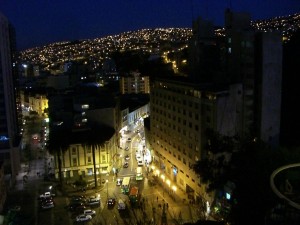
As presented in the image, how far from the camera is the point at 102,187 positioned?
2084 cm

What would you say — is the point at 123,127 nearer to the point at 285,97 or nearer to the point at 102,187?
the point at 102,187

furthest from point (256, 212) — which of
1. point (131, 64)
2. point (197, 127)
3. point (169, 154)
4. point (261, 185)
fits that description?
point (131, 64)

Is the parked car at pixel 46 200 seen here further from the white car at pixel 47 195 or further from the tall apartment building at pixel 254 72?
the tall apartment building at pixel 254 72

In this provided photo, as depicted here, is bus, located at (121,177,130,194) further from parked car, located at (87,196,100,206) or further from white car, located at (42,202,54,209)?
white car, located at (42,202,54,209)

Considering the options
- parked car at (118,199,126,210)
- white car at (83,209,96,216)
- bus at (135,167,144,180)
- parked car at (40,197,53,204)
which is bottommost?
bus at (135,167,144,180)

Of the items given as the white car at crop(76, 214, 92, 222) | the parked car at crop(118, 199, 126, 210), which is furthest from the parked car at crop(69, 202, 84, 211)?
the parked car at crop(118, 199, 126, 210)

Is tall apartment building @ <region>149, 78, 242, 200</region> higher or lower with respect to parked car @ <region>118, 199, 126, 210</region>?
higher

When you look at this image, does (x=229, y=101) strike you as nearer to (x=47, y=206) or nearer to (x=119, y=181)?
(x=119, y=181)

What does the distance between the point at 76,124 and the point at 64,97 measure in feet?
17.7

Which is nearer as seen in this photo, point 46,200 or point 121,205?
point 121,205

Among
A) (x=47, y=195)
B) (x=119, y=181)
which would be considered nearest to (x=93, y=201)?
(x=47, y=195)

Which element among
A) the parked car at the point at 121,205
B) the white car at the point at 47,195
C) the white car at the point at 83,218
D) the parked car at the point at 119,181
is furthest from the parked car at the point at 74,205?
the parked car at the point at 119,181

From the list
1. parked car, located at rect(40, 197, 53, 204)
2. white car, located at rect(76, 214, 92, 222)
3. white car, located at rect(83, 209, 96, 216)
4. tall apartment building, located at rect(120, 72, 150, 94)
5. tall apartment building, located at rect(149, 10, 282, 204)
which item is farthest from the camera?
tall apartment building, located at rect(120, 72, 150, 94)

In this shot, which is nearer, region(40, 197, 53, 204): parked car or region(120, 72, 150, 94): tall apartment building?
region(40, 197, 53, 204): parked car
